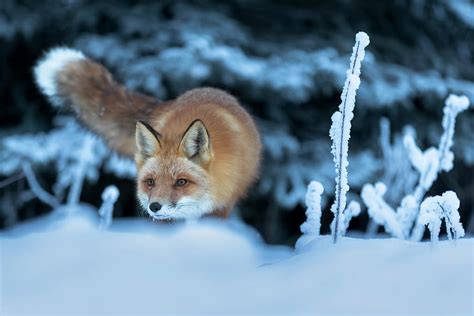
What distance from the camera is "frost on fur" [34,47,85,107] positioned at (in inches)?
140

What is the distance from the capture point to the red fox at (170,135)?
265cm

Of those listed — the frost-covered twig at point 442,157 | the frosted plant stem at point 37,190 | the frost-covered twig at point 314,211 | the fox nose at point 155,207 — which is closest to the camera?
the frost-covered twig at point 314,211

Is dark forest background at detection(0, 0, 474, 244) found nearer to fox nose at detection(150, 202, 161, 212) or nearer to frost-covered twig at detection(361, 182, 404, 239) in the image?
frost-covered twig at detection(361, 182, 404, 239)

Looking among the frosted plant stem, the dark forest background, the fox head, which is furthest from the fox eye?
the dark forest background

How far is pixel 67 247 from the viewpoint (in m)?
1.57

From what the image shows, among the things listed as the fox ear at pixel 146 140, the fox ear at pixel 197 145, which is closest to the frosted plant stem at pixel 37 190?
the fox ear at pixel 146 140

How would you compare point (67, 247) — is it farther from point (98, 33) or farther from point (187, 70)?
point (98, 33)

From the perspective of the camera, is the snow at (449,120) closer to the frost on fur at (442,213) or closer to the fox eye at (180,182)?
the frost on fur at (442,213)

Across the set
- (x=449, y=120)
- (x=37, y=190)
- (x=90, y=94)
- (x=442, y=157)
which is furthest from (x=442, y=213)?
(x=37, y=190)

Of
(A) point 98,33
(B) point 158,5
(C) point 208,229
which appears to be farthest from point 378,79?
(C) point 208,229

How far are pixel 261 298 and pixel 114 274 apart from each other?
326 millimetres

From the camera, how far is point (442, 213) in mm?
1820

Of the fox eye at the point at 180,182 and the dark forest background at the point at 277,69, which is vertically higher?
the dark forest background at the point at 277,69

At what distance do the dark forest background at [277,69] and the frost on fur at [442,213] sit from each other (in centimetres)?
345
